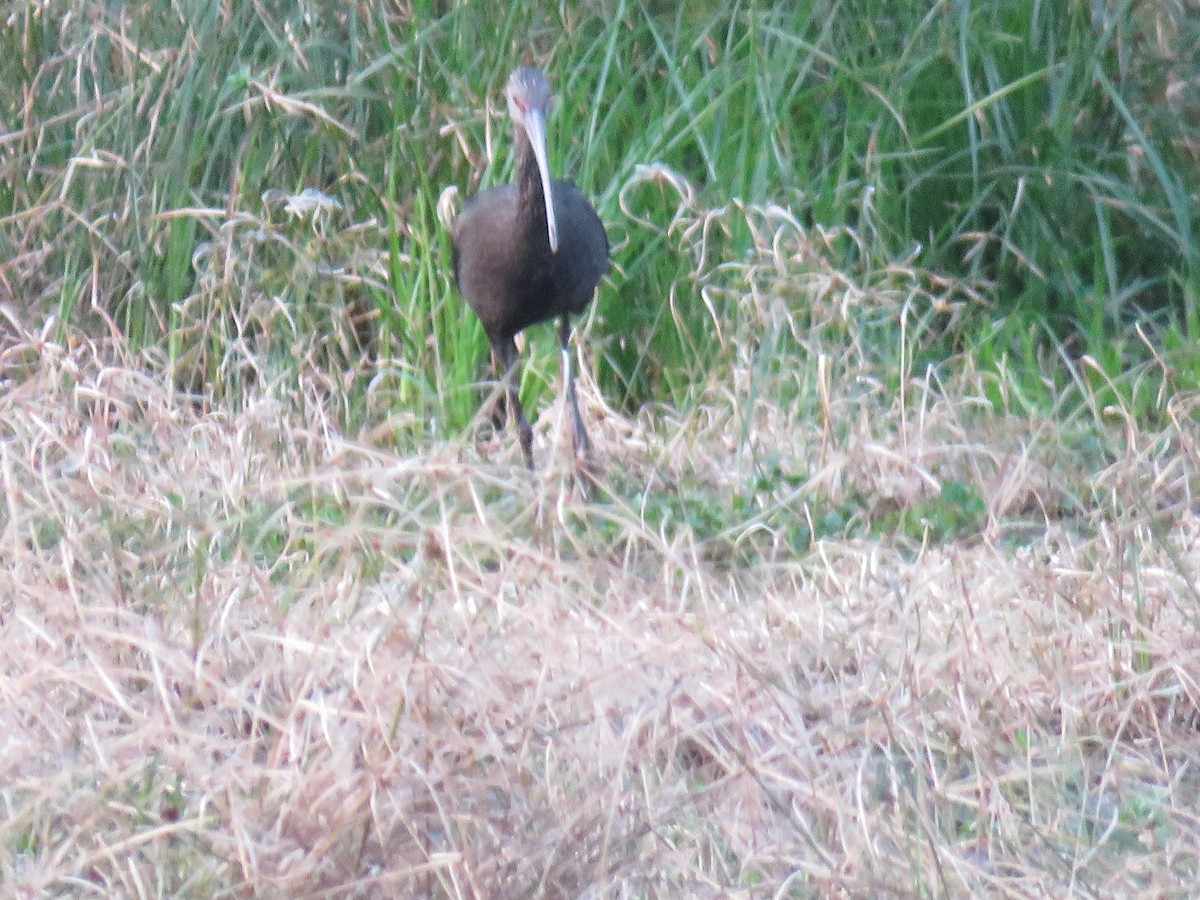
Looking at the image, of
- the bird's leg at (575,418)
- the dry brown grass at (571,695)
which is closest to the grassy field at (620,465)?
the dry brown grass at (571,695)

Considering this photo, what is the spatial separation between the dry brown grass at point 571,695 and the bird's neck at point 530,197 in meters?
1.05

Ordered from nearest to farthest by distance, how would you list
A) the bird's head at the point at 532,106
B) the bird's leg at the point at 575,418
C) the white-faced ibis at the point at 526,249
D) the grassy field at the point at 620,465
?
the grassy field at the point at 620,465
the bird's leg at the point at 575,418
the bird's head at the point at 532,106
the white-faced ibis at the point at 526,249

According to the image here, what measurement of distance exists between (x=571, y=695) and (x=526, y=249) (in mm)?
2162

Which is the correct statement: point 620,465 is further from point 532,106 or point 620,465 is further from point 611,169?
point 611,169

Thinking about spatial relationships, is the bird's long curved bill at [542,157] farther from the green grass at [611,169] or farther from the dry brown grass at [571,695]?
the dry brown grass at [571,695]

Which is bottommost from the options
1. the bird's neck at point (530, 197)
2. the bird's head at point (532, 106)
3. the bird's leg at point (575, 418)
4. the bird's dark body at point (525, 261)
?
the bird's leg at point (575, 418)

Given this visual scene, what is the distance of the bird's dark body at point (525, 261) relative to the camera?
484cm

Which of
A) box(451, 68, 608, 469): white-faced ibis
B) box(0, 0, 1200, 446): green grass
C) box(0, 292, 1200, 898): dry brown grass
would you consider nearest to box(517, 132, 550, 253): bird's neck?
box(451, 68, 608, 469): white-faced ibis

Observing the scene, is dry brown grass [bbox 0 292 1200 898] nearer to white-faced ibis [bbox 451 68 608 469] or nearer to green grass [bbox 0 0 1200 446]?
white-faced ibis [bbox 451 68 608 469]

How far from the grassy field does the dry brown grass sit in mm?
13

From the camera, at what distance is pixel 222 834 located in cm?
249

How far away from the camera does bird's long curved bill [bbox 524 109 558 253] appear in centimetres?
444

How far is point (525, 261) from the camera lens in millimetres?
4852

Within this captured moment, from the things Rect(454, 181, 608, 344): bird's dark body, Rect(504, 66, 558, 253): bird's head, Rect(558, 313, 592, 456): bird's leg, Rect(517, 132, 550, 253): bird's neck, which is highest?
Rect(504, 66, 558, 253): bird's head
